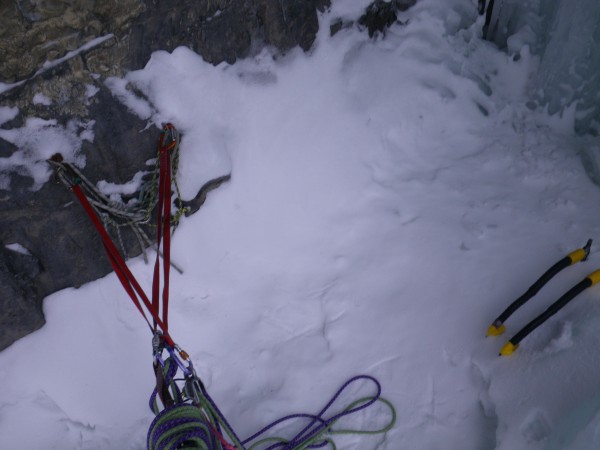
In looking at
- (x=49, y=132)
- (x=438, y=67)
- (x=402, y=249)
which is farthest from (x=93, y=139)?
(x=438, y=67)

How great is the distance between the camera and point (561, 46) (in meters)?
2.28

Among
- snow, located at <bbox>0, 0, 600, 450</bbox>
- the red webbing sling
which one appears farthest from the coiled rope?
snow, located at <bbox>0, 0, 600, 450</bbox>

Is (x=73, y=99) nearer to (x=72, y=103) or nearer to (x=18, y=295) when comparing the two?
(x=72, y=103)

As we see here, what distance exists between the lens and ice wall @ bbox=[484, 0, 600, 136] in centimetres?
219

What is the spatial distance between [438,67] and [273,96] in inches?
31.9

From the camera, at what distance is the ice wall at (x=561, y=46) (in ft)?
7.18

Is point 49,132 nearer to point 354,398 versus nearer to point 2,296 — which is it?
point 2,296

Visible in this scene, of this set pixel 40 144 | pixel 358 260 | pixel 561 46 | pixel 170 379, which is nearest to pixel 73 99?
pixel 40 144

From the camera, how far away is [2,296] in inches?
66.8

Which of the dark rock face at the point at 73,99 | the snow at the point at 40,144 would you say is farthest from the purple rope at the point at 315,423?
the snow at the point at 40,144

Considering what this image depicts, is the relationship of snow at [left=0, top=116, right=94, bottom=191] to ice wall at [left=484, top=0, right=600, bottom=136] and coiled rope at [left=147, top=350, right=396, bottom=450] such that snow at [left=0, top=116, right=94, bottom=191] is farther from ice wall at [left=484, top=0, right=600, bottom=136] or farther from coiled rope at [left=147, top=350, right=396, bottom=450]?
ice wall at [left=484, top=0, right=600, bottom=136]

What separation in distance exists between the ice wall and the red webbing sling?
1.61 meters

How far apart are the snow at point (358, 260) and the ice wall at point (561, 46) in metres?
0.06

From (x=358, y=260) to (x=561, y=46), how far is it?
1248mm
